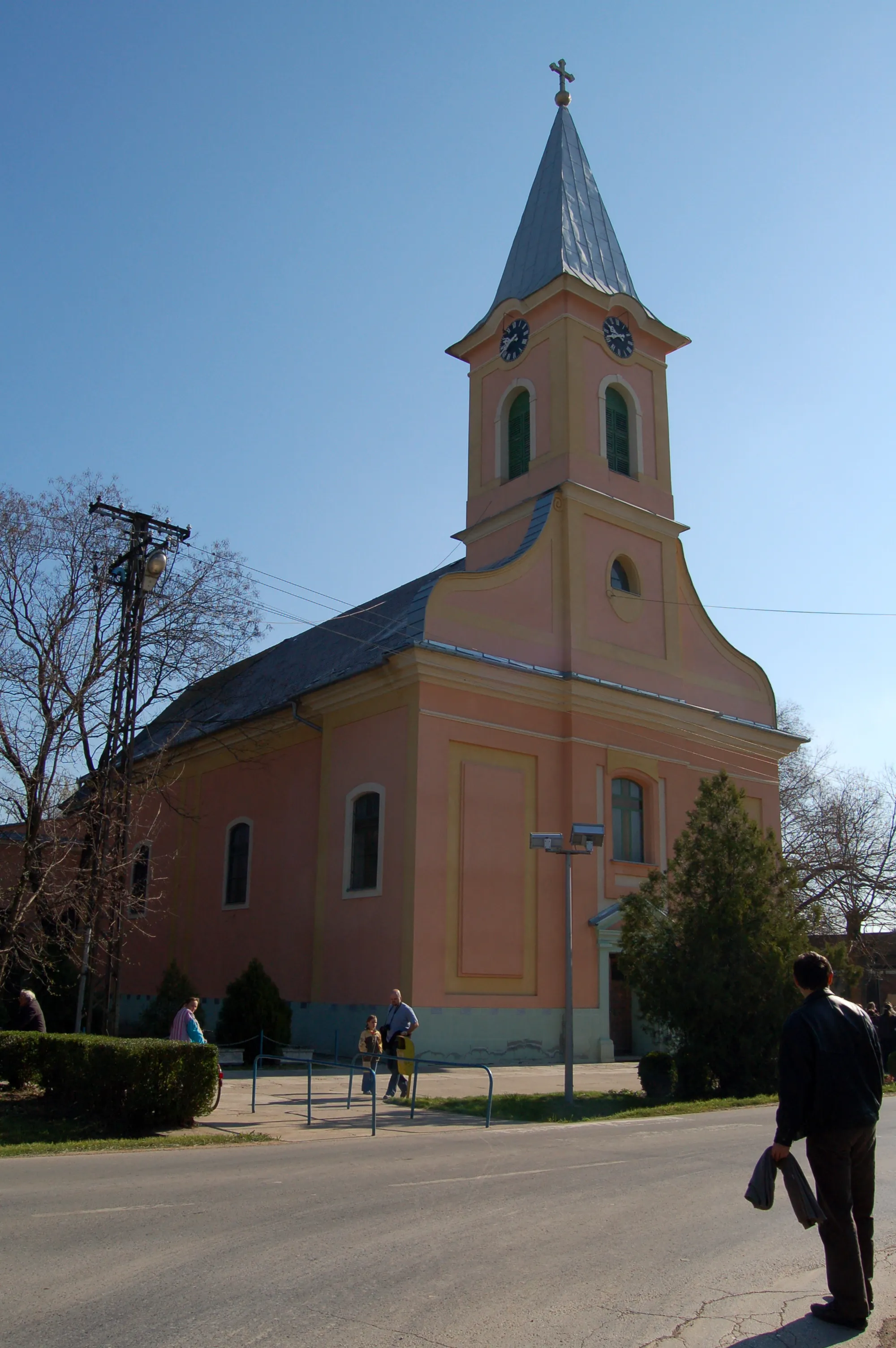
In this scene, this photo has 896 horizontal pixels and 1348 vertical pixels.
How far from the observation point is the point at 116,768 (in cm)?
2045

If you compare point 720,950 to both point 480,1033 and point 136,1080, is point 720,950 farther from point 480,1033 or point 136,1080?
point 136,1080

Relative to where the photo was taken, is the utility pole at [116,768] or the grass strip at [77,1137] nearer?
the grass strip at [77,1137]

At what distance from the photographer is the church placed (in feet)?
71.2

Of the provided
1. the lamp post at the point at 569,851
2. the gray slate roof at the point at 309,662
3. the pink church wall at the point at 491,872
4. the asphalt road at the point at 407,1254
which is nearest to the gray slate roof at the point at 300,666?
the gray slate roof at the point at 309,662

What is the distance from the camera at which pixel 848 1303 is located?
4.98 metres

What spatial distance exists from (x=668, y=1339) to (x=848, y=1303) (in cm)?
86

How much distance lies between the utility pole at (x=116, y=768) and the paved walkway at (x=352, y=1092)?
2.84m

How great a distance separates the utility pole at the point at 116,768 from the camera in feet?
59.2

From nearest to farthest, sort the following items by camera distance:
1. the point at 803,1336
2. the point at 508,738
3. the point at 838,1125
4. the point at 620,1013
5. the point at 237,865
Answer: the point at 803,1336 → the point at 838,1125 → the point at 508,738 → the point at 620,1013 → the point at 237,865

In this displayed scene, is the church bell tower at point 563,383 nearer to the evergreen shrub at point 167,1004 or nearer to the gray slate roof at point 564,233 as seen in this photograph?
the gray slate roof at point 564,233

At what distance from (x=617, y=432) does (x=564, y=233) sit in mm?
5456

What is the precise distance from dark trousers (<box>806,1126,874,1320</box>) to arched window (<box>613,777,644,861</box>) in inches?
764

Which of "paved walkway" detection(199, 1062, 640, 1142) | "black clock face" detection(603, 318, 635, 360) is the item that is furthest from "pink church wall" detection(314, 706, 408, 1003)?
"black clock face" detection(603, 318, 635, 360)

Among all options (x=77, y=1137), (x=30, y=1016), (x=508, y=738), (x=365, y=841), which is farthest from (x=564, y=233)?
(x=77, y=1137)
